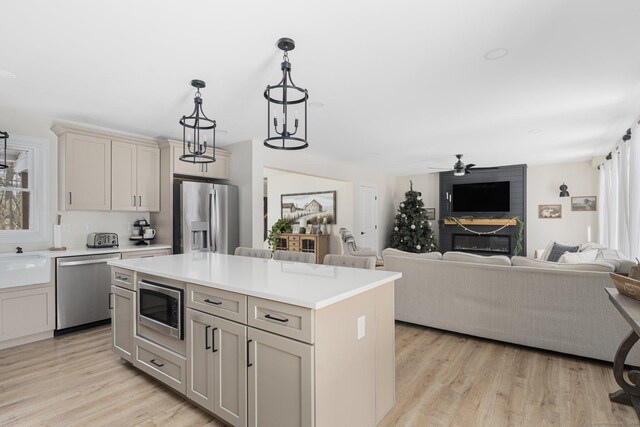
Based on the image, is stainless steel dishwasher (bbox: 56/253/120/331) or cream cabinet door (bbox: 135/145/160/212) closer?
stainless steel dishwasher (bbox: 56/253/120/331)

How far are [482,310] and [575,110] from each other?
2504 millimetres

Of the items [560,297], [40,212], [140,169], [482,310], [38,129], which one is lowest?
[482,310]

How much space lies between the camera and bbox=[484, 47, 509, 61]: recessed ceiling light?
7.93ft

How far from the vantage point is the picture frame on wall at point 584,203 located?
697 centimetres

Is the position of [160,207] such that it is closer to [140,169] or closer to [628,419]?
[140,169]

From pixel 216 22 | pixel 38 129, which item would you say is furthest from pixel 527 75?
pixel 38 129

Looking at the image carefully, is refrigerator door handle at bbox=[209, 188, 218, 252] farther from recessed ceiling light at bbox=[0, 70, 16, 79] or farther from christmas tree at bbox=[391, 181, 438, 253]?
christmas tree at bbox=[391, 181, 438, 253]

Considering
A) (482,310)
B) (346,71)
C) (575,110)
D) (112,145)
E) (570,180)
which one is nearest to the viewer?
(346,71)

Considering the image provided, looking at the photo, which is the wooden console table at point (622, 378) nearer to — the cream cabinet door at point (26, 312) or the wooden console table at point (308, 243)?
the cream cabinet door at point (26, 312)

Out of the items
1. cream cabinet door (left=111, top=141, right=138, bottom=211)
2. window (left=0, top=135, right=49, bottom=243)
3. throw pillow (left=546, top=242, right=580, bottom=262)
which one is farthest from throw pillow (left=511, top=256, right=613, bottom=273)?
window (left=0, top=135, right=49, bottom=243)

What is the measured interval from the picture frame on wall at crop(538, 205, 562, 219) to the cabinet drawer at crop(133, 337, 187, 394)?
803 centimetres

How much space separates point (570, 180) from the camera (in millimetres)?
7203

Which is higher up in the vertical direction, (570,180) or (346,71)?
(346,71)

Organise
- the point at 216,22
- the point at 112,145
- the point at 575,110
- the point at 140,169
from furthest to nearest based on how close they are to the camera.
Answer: the point at 140,169
the point at 112,145
the point at 575,110
the point at 216,22
